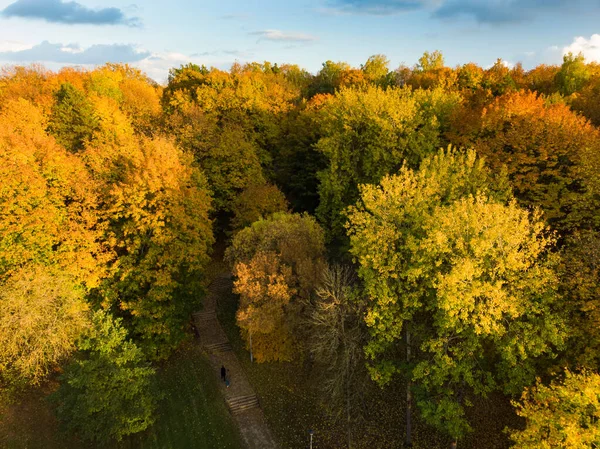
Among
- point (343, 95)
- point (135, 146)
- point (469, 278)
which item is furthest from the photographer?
point (343, 95)

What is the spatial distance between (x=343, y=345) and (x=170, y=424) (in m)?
13.4

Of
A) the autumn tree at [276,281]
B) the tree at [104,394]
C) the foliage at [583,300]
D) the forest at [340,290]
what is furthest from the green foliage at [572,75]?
the tree at [104,394]

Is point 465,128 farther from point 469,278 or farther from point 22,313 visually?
point 22,313

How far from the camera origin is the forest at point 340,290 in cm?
1834

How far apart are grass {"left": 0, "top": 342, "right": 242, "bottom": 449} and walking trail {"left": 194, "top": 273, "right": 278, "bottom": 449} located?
0.68 meters

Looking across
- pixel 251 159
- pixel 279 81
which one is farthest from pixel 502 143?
pixel 279 81

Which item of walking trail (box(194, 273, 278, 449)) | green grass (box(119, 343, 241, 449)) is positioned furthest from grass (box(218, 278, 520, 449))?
green grass (box(119, 343, 241, 449))

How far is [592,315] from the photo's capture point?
56.6 ft

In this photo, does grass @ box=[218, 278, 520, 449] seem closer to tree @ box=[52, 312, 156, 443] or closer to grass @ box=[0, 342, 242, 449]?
grass @ box=[0, 342, 242, 449]

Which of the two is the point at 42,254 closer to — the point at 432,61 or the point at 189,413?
the point at 189,413

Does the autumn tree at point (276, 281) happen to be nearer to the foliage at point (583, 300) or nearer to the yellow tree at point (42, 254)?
the yellow tree at point (42, 254)

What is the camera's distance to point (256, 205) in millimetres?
37531

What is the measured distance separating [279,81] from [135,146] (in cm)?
3834

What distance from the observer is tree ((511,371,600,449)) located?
12289 mm
